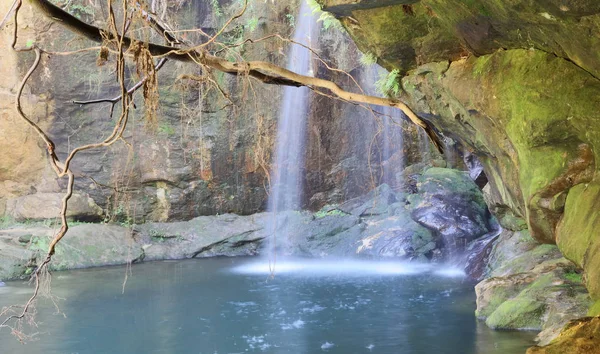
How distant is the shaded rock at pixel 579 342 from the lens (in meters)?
4.16

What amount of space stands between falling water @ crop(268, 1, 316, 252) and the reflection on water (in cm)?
401

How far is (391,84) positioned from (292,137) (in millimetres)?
8660

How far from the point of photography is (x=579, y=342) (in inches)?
167

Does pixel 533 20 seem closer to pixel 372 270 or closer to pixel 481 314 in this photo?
pixel 481 314

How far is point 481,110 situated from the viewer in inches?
252

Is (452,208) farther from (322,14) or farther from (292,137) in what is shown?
(322,14)

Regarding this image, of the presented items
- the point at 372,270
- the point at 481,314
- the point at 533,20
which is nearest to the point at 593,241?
the point at 533,20

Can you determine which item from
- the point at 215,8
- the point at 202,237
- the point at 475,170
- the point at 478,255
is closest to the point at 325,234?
the point at 202,237

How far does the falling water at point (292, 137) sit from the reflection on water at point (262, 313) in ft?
13.2

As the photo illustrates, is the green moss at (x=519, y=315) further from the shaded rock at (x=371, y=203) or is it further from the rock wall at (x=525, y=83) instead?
the shaded rock at (x=371, y=203)

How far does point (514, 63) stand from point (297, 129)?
1116cm

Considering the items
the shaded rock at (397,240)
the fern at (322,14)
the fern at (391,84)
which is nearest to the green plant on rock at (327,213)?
the shaded rock at (397,240)

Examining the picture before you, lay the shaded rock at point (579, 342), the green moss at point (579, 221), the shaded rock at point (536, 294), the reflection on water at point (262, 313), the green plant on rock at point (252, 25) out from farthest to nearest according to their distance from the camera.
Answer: the green plant on rock at point (252, 25) < the reflection on water at point (262, 313) < the shaded rock at point (536, 294) < the green moss at point (579, 221) < the shaded rock at point (579, 342)

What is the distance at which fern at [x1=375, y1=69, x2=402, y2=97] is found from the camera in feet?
26.0
